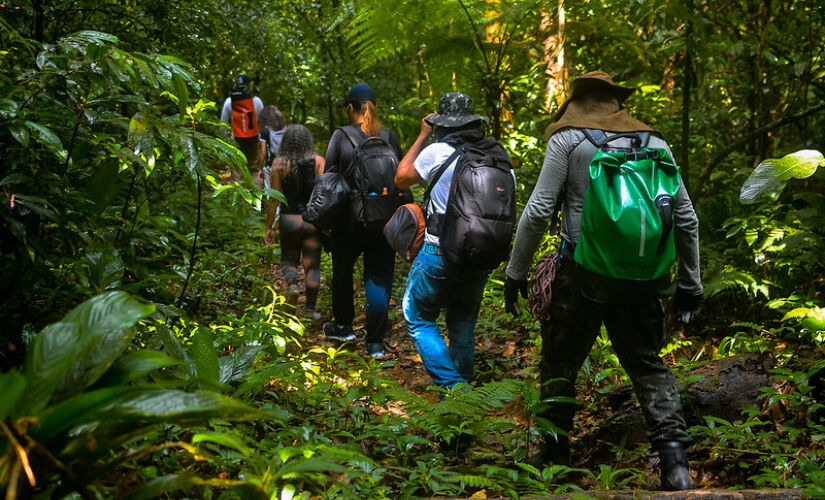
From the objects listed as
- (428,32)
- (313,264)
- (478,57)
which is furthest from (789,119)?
(313,264)

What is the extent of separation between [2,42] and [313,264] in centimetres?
377

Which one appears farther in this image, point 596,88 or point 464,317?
point 464,317

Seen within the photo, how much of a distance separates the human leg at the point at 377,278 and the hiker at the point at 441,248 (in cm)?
132

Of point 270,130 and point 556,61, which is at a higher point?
point 556,61

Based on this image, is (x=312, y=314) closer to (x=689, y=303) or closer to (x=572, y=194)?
(x=572, y=194)

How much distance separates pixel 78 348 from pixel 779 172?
2952mm

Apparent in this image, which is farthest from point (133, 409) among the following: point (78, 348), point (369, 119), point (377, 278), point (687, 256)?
point (369, 119)

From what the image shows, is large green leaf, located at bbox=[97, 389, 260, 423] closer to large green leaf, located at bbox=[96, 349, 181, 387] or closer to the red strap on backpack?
large green leaf, located at bbox=[96, 349, 181, 387]

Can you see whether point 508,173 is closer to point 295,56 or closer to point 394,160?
point 394,160

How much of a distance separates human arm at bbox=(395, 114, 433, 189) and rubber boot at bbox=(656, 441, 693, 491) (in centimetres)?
216

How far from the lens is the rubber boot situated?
111 inches

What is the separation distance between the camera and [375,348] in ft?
17.3

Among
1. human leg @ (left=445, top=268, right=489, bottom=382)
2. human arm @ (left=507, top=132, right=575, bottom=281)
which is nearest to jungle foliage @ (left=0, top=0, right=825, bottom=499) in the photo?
human leg @ (left=445, top=268, right=489, bottom=382)

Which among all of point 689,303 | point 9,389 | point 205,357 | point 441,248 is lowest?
point 689,303
